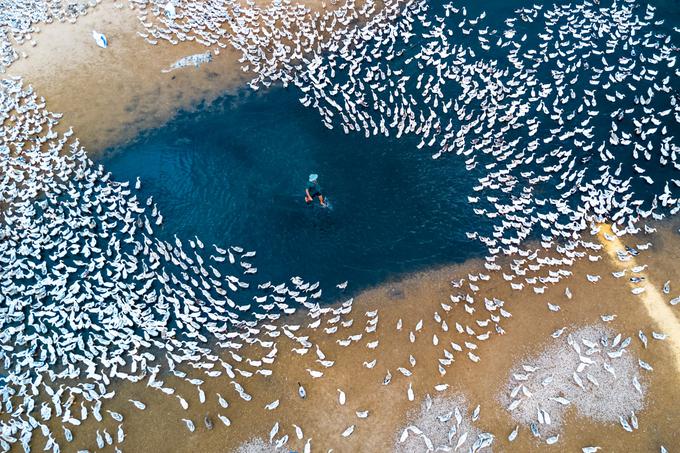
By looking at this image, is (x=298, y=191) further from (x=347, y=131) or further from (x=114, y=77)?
(x=114, y=77)

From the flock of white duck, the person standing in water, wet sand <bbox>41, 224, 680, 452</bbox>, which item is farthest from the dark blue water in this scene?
wet sand <bbox>41, 224, 680, 452</bbox>

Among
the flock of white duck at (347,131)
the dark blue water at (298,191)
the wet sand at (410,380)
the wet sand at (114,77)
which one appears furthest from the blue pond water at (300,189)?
the wet sand at (410,380)

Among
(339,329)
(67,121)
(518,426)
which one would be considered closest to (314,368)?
(339,329)

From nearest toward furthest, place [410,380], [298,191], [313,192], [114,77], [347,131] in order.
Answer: [410,380]
[313,192]
[298,191]
[347,131]
[114,77]

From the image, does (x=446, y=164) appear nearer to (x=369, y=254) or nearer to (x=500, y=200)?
(x=500, y=200)

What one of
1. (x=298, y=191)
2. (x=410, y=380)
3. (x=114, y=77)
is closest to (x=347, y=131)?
(x=298, y=191)
